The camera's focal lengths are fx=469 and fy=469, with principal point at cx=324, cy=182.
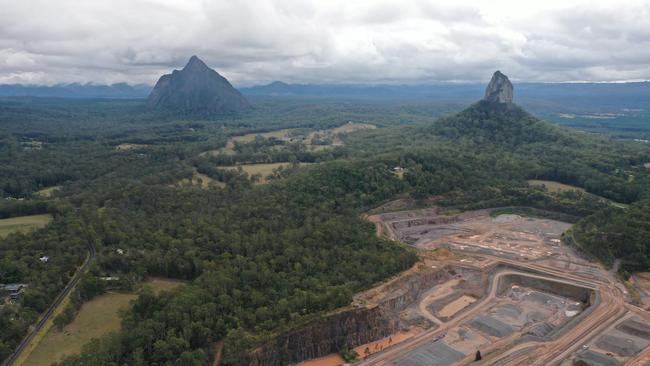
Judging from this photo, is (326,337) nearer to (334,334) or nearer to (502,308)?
(334,334)

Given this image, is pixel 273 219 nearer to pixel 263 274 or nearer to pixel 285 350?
pixel 263 274

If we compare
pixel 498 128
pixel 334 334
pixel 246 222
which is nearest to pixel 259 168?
pixel 246 222

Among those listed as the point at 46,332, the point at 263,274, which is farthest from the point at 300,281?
the point at 46,332

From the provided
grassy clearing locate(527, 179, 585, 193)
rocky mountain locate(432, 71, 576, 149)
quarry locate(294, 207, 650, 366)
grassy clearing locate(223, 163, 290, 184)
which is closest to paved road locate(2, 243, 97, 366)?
quarry locate(294, 207, 650, 366)

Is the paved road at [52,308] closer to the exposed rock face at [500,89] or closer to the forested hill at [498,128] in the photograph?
the forested hill at [498,128]

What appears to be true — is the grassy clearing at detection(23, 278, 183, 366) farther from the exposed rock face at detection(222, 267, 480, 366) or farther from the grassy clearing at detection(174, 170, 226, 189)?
the grassy clearing at detection(174, 170, 226, 189)

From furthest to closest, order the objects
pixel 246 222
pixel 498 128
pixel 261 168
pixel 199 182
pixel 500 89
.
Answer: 1. pixel 500 89
2. pixel 498 128
3. pixel 261 168
4. pixel 199 182
5. pixel 246 222

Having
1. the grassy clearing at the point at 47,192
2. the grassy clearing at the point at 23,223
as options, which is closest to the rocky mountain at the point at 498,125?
the grassy clearing at the point at 47,192
